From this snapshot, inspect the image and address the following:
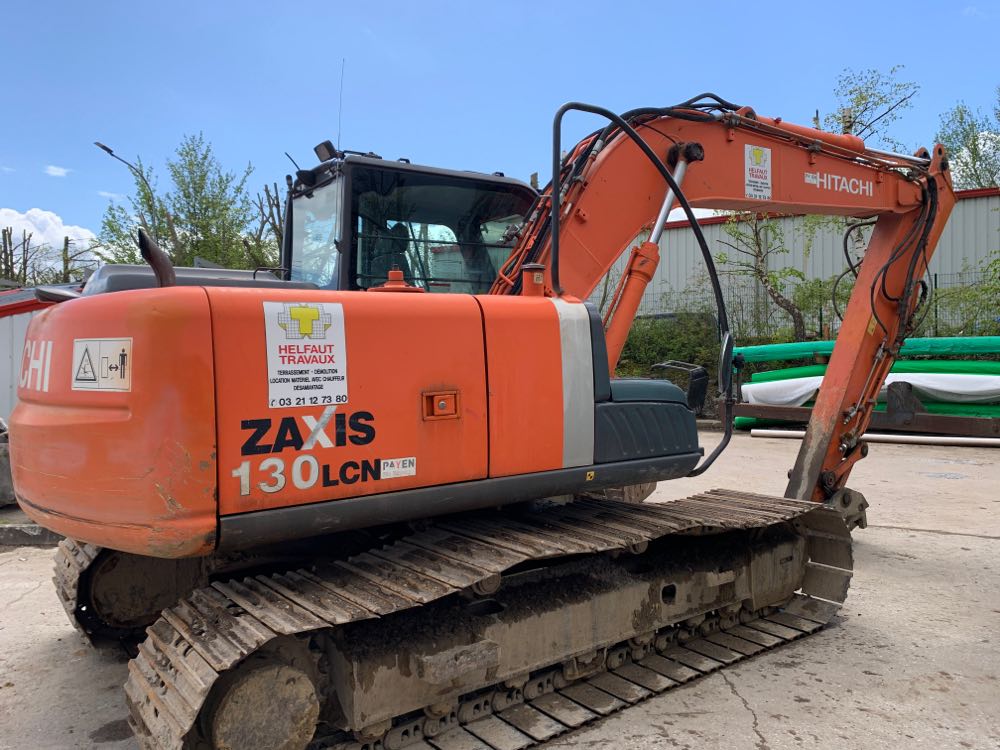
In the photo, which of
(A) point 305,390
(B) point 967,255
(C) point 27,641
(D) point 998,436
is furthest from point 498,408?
(B) point 967,255

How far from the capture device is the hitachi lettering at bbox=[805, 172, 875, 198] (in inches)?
196

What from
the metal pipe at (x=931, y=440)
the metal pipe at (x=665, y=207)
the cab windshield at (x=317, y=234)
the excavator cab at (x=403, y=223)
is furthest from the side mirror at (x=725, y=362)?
the metal pipe at (x=931, y=440)

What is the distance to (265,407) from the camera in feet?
8.53

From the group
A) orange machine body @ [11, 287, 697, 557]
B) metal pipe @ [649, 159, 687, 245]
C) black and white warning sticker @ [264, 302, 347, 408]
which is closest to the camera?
orange machine body @ [11, 287, 697, 557]

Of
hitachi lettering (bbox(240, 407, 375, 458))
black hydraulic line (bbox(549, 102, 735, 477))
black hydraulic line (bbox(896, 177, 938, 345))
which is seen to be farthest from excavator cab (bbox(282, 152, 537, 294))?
black hydraulic line (bbox(896, 177, 938, 345))

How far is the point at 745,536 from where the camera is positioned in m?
4.30

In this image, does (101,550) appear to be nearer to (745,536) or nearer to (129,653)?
(129,653)

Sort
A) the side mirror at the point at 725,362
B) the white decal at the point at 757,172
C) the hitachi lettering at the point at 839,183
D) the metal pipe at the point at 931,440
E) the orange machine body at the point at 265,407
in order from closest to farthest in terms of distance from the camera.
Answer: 1. the orange machine body at the point at 265,407
2. the side mirror at the point at 725,362
3. the white decal at the point at 757,172
4. the hitachi lettering at the point at 839,183
5. the metal pipe at the point at 931,440

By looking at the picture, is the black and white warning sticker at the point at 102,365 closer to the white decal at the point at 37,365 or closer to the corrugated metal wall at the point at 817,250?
the white decal at the point at 37,365

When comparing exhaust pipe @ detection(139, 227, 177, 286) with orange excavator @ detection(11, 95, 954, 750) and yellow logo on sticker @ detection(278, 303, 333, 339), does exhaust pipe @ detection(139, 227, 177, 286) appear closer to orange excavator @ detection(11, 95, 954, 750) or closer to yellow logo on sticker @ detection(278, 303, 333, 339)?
orange excavator @ detection(11, 95, 954, 750)

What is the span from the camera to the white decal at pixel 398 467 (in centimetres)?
284

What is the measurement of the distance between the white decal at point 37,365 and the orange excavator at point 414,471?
17mm

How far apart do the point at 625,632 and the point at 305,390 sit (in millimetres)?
1893

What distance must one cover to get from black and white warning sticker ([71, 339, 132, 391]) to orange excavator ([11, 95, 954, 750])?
1cm
